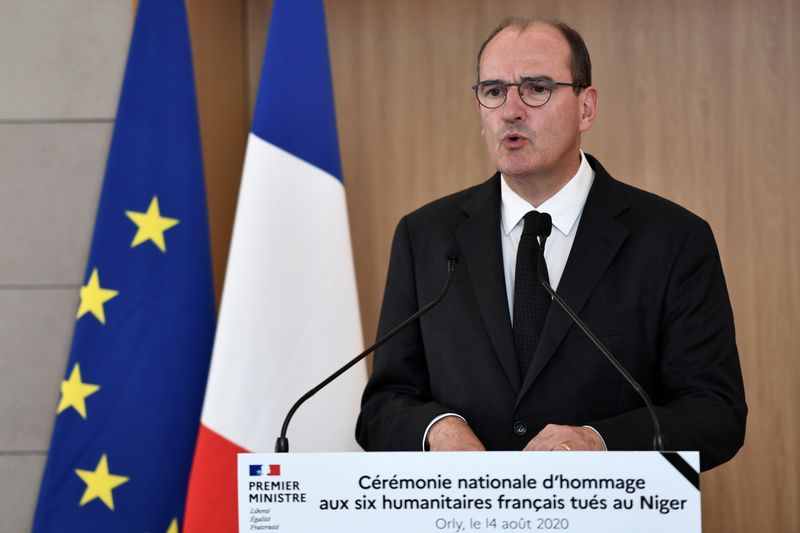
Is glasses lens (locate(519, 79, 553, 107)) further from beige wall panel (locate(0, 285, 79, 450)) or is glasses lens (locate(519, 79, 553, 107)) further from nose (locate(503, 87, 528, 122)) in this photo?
beige wall panel (locate(0, 285, 79, 450))

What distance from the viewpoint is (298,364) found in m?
2.65

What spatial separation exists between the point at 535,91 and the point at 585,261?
361 millimetres

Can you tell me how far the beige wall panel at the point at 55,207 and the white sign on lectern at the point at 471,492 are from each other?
1.69 meters

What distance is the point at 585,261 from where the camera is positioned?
1811 mm

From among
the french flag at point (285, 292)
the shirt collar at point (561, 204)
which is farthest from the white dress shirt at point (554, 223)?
the french flag at point (285, 292)

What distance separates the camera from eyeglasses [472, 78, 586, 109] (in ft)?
6.06

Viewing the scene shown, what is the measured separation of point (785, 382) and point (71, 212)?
7.79 feet

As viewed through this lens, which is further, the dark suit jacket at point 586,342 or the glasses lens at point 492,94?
the glasses lens at point 492,94

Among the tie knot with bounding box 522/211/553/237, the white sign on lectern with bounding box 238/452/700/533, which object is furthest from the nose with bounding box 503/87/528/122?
the white sign on lectern with bounding box 238/452/700/533

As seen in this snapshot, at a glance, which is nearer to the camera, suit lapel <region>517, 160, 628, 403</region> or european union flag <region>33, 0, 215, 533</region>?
suit lapel <region>517, 160, 628, 403</region>

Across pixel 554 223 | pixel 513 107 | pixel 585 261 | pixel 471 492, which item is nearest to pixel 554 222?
pixel 554 223

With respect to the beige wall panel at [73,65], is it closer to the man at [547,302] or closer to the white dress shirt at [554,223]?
the man at [547,302]

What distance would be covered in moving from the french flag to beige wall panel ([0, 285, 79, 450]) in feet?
1.61

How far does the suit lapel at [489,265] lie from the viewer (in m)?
1.79
